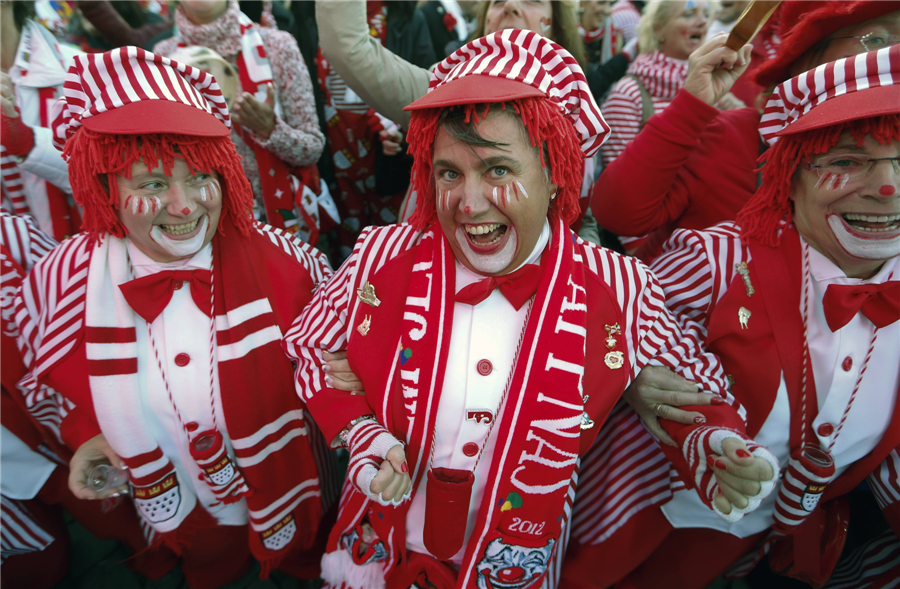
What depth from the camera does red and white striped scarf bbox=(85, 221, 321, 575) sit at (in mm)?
1504

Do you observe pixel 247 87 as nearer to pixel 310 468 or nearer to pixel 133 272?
pixel 133 272

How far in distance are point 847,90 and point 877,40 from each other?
29cm

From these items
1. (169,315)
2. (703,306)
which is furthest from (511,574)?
(169,315)

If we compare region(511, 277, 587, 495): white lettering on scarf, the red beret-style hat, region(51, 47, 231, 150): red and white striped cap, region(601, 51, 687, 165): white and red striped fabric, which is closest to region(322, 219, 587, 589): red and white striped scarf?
region(511, 277, 587, 495): white lettering on scarf

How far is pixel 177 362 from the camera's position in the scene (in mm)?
1549

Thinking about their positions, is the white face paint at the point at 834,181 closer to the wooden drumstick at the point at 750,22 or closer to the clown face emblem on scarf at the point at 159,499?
the wooden drumstick at the point at 750,22

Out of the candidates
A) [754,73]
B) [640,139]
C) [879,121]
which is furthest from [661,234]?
[879,121]

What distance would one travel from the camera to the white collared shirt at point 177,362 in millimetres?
1554

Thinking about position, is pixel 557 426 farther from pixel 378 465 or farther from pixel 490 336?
pixel 378 465

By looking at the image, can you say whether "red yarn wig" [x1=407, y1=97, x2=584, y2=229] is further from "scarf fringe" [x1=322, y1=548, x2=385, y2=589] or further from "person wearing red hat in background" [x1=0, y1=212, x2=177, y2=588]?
"person wearing red hat in background" [x1=0, y1=212, x2=177, y2=588]

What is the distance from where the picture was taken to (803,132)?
1.31m

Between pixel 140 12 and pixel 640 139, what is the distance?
404 centimetres

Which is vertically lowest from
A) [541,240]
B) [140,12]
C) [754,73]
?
[541,240]

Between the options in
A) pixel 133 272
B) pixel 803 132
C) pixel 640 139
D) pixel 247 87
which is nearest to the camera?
pixel 803 132
